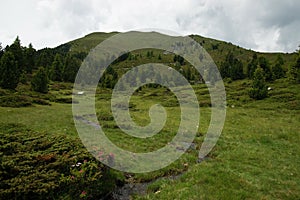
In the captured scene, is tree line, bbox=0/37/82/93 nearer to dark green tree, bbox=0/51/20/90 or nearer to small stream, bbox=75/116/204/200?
dark green tree, bbox=0/51/20/90

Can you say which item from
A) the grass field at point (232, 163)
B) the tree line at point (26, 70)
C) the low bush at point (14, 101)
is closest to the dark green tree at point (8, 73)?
the tree line at point (26, 70)

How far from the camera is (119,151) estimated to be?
19344 mm

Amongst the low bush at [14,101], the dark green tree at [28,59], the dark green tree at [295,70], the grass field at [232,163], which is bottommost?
the grass field at [232,163]

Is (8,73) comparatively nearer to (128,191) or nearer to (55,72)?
(55,72)

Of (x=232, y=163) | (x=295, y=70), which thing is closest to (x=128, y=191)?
(x=232, y=163)

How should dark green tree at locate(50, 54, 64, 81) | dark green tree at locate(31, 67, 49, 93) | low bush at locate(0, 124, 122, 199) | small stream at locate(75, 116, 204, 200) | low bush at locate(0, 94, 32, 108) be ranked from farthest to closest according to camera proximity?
dark green tree at locate(50, 54, 64, 81)
dark green tree at locate(31, 67, 49, 93)
low bush at locate(0, 94, 32, 108)
small stream at locate(75, 116, 204, 200)
low bush at locate(0, 124, 122, 199)

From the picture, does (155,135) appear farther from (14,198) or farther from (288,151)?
(14,198)

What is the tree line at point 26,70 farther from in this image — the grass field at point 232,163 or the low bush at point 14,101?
the grass field at point 232,163

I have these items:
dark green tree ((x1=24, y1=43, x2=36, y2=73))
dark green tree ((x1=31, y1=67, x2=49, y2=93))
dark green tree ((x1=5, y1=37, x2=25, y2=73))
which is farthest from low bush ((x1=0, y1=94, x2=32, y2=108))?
dark green tree ((x1=24, y1=43, x2=36, y2=73))

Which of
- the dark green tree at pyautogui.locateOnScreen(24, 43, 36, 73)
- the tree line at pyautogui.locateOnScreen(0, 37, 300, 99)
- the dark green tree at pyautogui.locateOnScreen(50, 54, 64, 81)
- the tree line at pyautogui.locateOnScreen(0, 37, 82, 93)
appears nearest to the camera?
the tree line at pyautogui.locateOnScreen(0, 37, 300, 99)

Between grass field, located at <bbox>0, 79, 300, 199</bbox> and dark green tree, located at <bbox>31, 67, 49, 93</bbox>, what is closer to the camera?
grass field, located at <bbox>0, 79, 300, 199</bbox>

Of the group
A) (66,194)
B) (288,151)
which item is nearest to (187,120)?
(288,151)

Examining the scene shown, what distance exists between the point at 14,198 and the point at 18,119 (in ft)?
78.4

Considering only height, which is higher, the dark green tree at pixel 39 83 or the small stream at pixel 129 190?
the dark green tree at pixel 39 83
